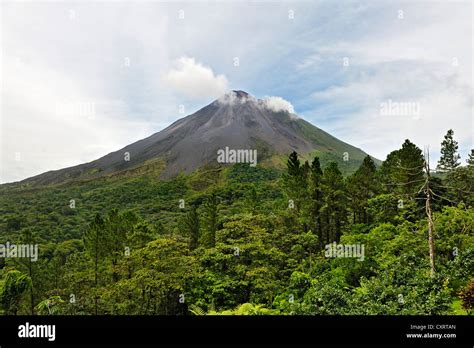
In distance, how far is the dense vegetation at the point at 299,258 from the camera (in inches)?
347

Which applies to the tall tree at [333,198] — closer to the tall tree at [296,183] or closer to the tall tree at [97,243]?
the tall tree at [296,183]

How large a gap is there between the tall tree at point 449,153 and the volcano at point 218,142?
52.6 meters

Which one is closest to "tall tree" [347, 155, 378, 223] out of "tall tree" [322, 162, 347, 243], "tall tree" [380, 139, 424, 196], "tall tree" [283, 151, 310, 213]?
"tall tree" [380, 139, 424, 196]

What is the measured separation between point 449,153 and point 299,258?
16379 millimetres

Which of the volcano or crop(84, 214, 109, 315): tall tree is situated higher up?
the volcano

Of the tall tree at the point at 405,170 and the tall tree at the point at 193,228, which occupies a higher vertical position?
the tall tree at the point at 405,170

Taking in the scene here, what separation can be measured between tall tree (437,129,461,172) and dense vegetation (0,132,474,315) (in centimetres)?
10

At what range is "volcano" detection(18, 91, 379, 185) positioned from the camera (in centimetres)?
9131

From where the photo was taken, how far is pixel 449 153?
90.5 feet
